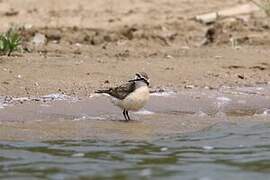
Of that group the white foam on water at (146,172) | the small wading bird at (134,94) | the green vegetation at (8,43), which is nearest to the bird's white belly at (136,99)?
the small wading bird at (134,94)

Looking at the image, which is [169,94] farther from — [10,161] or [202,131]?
[10,161]

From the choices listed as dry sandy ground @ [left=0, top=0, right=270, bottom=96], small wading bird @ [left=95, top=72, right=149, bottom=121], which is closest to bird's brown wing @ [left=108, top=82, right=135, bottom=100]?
small wading bird @ [left=95, top=72, right=149, bottom=121]

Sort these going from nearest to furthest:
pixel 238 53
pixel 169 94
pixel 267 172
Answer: pixel 267 172
pixel 169 94
pixel 238 53

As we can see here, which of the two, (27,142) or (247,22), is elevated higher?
(247,22)

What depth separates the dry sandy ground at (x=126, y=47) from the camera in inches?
438

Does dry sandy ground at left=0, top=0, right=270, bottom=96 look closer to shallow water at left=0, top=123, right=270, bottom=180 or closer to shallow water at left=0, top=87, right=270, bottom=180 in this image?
shallow water at left=0, top=87, right=270, bottom=180

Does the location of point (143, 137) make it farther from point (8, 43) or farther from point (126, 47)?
point (126, 47)

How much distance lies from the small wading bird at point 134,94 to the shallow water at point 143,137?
0.20 meters

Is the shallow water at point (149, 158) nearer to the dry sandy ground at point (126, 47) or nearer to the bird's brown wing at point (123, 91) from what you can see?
the bird's brown wing at point (123, 91)

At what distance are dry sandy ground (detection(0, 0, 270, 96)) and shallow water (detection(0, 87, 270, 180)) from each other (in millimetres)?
624

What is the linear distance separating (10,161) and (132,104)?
1.88 meters

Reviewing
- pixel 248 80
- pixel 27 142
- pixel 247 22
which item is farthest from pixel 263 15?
pixel 27 142

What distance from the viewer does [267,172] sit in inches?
289

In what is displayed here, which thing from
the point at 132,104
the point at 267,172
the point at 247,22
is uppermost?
the point at 247,22
